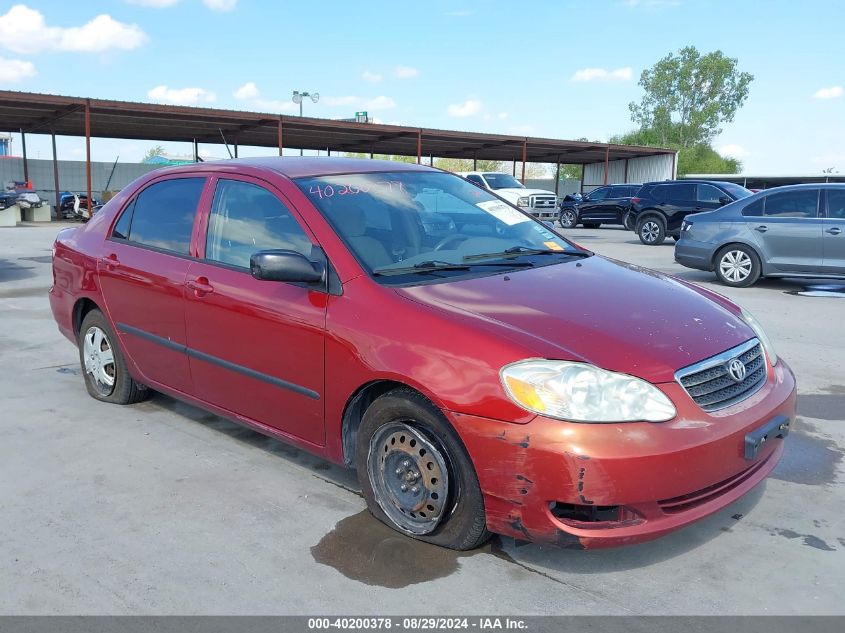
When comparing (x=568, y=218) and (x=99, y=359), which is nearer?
(x=99, y=359)

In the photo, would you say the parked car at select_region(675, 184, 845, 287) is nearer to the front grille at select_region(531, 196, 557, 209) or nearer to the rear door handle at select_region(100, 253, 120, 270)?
the rear door handle at select_region(100, 253, 120, 270)

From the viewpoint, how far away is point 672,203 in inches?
744

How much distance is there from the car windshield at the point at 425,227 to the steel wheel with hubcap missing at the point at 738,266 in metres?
7.27

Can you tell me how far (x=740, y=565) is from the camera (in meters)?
2.92

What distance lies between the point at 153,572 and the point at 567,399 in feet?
5.72

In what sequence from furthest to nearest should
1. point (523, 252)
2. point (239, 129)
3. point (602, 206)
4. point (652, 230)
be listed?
1. point (239, 129)
2. point (602, 206)
3. point (652, 230)
4. point (523, 252)

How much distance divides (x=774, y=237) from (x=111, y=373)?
898 centimetres

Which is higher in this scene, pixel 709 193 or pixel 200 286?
pixel 709 193

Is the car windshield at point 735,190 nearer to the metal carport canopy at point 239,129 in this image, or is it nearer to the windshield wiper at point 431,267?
the metal carport canopy at point 239,129

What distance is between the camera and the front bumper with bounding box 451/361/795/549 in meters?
2.55

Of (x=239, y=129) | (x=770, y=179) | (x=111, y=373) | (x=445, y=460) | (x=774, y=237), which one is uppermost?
(x=239, y=129)

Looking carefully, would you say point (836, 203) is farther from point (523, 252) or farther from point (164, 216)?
point (164, 216)

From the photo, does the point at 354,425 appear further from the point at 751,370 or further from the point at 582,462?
the point at 751,370

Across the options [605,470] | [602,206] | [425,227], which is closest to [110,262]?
[425,227]
